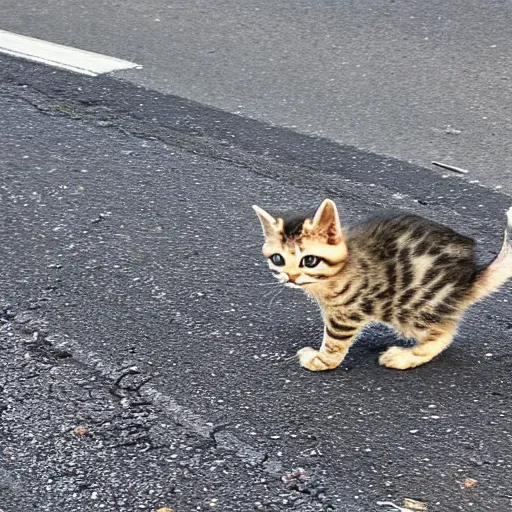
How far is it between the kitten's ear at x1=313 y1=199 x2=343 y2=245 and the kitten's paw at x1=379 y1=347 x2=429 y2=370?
0.48 m

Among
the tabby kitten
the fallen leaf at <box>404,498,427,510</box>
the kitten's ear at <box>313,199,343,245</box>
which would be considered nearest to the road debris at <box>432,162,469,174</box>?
the tabby kitten

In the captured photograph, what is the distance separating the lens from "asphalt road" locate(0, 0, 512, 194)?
20.0 feet

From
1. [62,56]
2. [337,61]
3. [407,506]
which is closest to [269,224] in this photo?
[407,506]

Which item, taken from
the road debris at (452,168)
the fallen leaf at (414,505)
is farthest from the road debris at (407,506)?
the road debris at (452,168)

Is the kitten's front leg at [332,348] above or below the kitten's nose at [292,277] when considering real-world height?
below

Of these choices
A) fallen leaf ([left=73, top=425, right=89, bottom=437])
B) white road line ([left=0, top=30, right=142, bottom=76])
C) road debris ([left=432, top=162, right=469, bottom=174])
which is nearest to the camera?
fallen leaf ([left=73, top=425, right=89, bottom=437])

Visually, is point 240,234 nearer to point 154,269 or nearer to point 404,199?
point 154,269

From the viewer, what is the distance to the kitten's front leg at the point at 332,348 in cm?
386

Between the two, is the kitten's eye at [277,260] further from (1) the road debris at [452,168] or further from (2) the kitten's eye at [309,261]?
(1) the road debris at [452,168]

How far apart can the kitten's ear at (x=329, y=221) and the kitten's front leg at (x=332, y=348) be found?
330 millimetres

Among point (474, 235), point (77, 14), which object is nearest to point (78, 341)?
point (474, 235)

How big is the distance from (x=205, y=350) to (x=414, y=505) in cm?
112

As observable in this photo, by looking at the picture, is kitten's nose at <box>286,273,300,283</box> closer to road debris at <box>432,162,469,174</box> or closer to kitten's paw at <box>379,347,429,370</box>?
kitten's paw at <box>379,347,429,370</box>

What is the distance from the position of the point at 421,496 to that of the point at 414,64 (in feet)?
14.5
